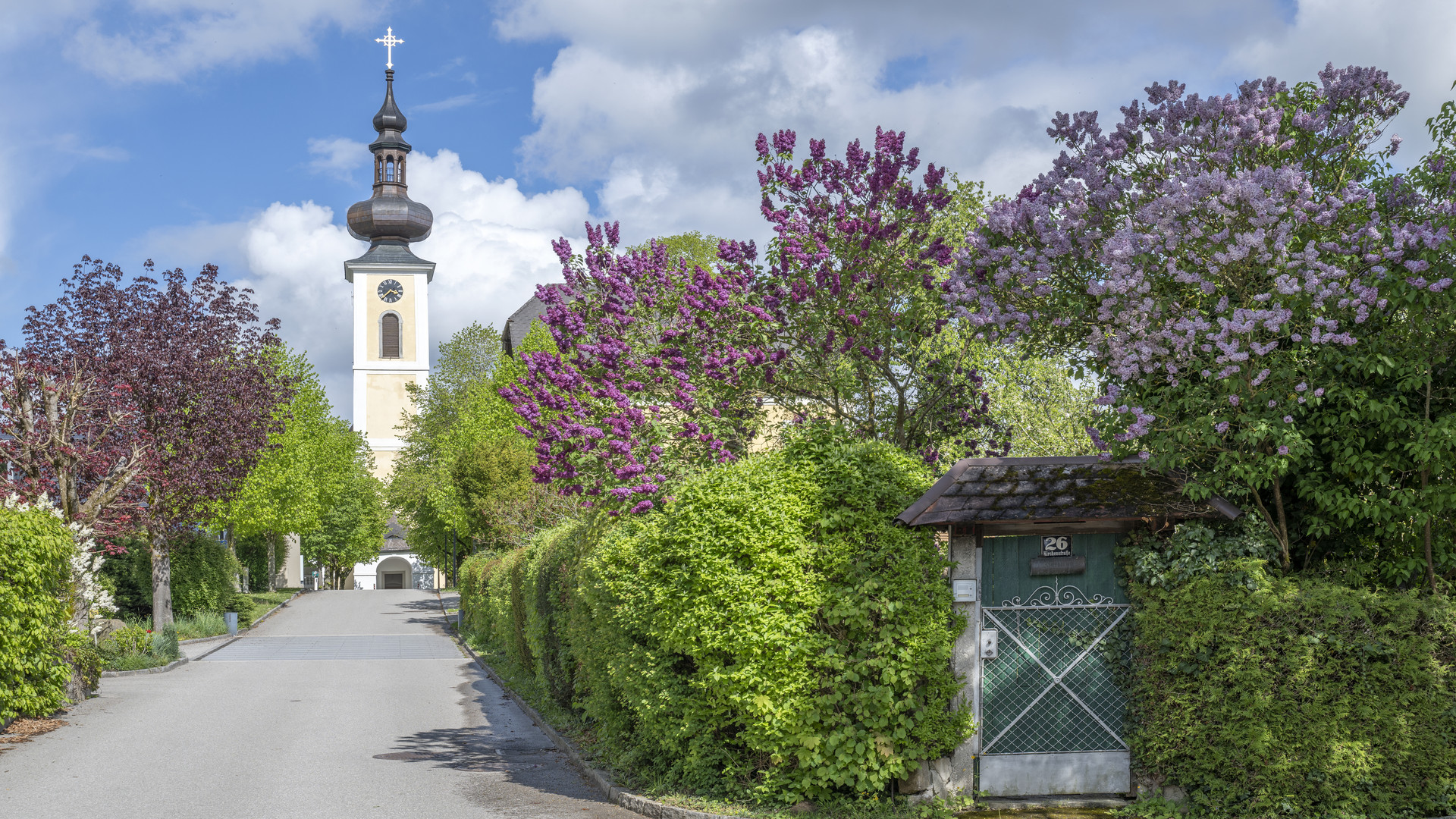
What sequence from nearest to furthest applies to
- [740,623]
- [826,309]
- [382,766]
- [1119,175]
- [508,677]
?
[740,623]
[1119,175]
[382,766]
[826,309]
[508,677]

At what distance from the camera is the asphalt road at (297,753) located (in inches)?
388

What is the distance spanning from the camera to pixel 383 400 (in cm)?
7425

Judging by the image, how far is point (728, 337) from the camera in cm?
1352

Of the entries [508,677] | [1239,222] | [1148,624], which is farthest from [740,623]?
[508,677]

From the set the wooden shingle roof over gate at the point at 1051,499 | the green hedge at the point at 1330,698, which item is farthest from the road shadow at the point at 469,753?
the green hedge at the point at 1330,698

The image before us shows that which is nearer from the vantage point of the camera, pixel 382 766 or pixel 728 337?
pixel 382 766

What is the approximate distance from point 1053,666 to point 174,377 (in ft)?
79.6

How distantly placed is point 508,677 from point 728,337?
31.1 feet

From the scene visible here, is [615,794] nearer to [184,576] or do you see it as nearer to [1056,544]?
[1056,544]

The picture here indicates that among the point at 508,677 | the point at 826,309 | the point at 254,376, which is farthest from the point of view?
the point at 254,376

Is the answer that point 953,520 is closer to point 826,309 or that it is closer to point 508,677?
point 826,309

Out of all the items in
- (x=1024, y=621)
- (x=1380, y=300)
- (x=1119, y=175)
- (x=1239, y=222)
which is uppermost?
(x=1119, y=175)

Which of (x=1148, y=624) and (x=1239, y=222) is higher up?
(x=1239, y=222)

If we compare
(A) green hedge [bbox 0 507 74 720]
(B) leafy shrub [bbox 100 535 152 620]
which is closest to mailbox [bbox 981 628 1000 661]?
(A) green hedge [bbox 0 507 74 720]
